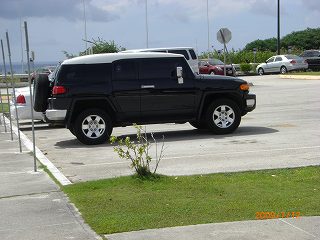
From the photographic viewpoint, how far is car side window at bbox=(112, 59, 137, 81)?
1294cm

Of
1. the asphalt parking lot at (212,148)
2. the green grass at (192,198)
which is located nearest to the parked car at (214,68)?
the asphalt parking lot at (212,148)

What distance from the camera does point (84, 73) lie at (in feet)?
42.0

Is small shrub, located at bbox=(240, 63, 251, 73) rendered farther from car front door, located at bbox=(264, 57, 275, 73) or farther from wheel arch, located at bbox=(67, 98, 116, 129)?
wheel arch, located at bbox=(67, 98, 116, 129)

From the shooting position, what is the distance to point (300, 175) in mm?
8375

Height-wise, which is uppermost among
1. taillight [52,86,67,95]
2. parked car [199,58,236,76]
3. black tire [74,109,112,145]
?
taillight [52,86,67,95]

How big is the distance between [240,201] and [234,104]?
6.81 meters

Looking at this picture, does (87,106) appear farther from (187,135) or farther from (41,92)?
(187,135)

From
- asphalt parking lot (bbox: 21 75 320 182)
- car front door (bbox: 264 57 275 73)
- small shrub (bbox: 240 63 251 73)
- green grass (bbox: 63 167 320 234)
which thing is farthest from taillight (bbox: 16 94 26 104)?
small shrub (bbox: 240 63 251 73)

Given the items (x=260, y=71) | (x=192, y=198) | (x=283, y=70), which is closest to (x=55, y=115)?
(x=192, y=198)

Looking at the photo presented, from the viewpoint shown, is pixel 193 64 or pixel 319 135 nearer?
pixel 319 135

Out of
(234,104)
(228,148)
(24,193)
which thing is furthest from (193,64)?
→ (24,193)

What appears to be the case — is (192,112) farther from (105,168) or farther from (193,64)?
(193,64)

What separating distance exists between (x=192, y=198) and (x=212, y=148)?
454 cm

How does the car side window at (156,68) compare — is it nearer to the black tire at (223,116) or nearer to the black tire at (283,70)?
the black tire at (223,116)
